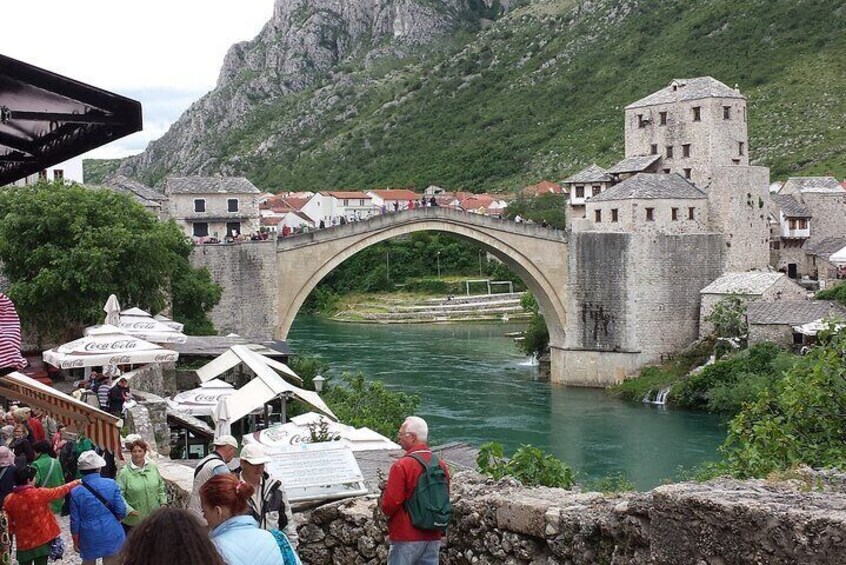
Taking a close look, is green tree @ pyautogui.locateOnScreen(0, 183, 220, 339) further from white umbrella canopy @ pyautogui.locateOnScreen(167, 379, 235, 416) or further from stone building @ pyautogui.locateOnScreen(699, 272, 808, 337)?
stone building @ pyautogui.locateOnScreen(699, 272, 808, 337)

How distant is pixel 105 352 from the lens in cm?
1410

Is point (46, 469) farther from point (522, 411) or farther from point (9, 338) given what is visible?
point (522, 411)

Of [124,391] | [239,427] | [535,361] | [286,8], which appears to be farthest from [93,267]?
[286,8]

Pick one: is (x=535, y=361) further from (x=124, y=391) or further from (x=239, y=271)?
(x=124, y=391)

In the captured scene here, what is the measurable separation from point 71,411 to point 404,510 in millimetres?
3597

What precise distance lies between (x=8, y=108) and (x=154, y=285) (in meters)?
20.2

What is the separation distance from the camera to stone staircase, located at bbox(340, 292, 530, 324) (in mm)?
57031

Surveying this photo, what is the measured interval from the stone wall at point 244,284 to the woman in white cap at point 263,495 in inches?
1063

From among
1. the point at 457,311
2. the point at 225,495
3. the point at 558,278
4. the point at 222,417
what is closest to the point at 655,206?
the point at 558,278

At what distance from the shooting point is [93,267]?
71.3ft

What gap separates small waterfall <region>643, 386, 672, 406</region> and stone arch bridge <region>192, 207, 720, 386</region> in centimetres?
281

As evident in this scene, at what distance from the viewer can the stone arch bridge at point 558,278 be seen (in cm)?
3319

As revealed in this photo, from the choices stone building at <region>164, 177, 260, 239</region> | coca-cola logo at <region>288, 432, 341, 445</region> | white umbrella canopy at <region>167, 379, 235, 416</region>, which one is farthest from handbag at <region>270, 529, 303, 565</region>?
stone building at <region>164, 177, 260, 239</region>

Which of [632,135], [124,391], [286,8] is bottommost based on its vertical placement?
[124,391]
